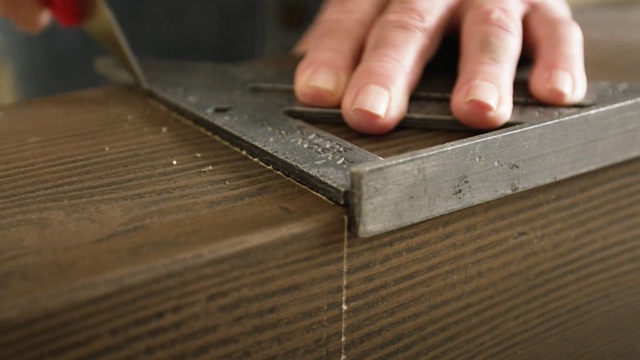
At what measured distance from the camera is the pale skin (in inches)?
17.6

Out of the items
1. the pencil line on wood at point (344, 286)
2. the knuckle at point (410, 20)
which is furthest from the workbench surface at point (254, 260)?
the knuckle at point (410, 20)

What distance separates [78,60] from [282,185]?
2.04 feet

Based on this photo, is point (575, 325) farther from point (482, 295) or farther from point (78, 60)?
point (78, 60)

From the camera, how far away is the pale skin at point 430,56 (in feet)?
1.46

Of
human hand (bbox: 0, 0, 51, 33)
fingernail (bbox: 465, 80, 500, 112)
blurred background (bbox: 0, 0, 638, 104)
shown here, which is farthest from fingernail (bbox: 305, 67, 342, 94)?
blurred background (bbox: 0, 0, 638, 104)

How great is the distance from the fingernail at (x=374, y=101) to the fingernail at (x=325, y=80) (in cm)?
4

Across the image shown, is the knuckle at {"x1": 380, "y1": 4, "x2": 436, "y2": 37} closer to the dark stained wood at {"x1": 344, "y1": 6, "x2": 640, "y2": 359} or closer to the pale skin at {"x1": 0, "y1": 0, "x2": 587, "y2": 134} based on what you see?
the pale skin at {"x1": 0, "y1": 0, "x2": 587, "y2": 134}

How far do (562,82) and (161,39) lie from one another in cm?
63

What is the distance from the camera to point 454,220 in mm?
401

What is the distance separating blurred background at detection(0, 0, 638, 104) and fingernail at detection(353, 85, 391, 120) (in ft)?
1.82

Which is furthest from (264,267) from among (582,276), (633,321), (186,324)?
(633,321)

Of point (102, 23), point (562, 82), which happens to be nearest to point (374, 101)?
point (562, 82)

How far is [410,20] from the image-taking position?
52 cm

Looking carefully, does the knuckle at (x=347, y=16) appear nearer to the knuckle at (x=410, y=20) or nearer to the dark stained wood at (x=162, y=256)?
the knuckle at (x=410, y=20)
